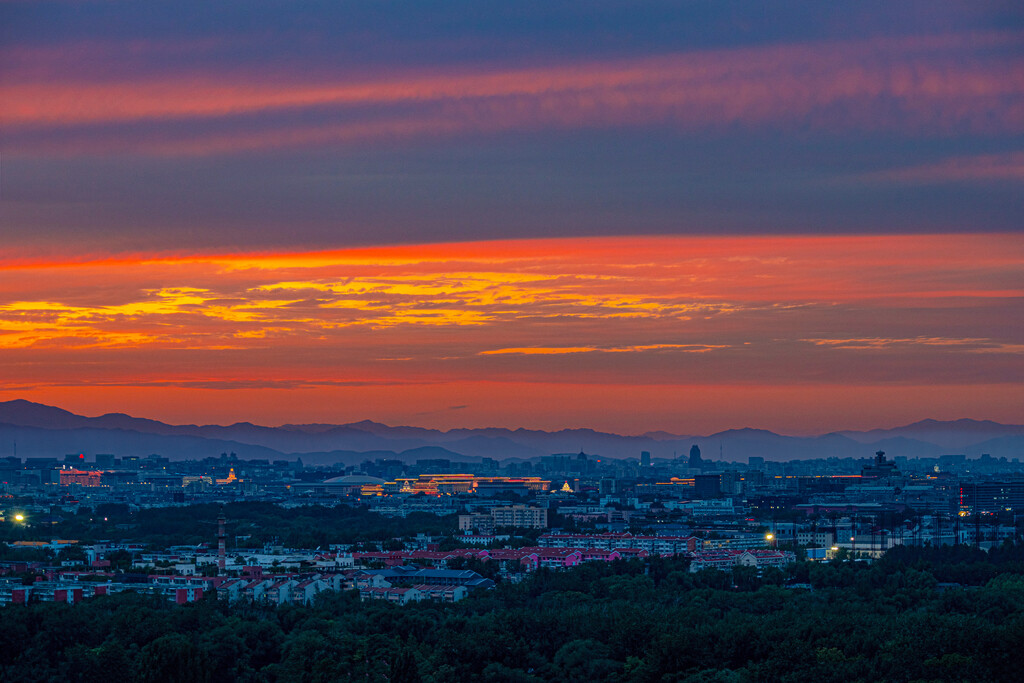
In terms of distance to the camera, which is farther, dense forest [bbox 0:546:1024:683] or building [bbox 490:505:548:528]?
building [bbox 490:505:548:528]

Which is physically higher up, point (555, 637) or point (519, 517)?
point (519, 517)

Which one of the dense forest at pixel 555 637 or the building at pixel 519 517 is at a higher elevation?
the building at pixel 519 517

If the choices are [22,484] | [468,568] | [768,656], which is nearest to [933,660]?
[768,656]

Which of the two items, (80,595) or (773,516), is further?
(773,516)

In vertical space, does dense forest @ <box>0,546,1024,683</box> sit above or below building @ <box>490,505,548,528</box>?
below

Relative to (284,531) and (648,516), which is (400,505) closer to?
(648,516)

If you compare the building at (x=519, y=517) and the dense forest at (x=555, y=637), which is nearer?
the dense forest at (x=555, y=637)

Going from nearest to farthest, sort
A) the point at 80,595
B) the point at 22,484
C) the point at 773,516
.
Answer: the point at 80,595 → the point at 773,516 → the point at 22,484

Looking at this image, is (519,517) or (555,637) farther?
(519,517)
